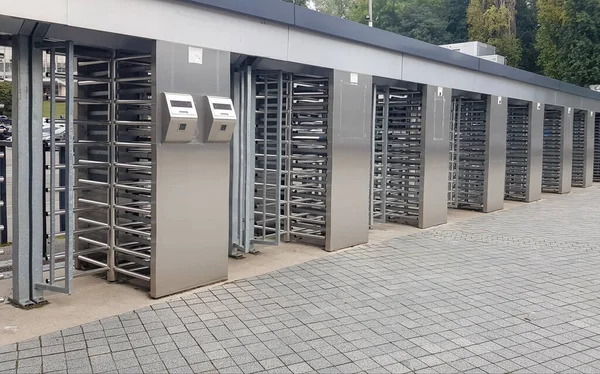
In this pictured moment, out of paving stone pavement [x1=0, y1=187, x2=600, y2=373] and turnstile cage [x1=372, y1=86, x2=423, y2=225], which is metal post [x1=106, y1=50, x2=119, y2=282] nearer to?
paving stone pavement [x1=0, y1=187, x2=600, y2=373]

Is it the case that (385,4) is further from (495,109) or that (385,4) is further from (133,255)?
(133,255)

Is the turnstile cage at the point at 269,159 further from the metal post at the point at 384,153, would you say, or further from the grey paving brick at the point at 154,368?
the grey paving brick at the point at 154,368

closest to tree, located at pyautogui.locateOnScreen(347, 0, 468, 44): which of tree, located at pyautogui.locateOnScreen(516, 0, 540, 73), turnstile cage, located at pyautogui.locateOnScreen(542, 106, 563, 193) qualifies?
tree, located at pyautogui.locateOnScreen(516, 0, 540, 73)

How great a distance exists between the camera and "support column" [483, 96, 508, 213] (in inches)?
483

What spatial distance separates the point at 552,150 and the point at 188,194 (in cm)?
1343

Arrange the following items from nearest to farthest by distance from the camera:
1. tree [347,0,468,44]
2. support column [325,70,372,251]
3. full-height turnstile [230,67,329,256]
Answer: full-height turnstile [230,67,329,256] → support column [325,70,372,251] → tree [347,0,468,44]

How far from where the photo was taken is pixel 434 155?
1034cm

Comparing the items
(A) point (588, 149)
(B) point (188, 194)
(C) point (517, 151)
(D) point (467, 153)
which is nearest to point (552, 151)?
(A) point (588, 149)

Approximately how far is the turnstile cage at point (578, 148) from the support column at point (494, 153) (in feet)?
21.8

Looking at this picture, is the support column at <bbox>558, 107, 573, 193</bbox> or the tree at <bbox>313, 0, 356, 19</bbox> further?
the tree at <bbox>313, 0, 356, 19</bbox>

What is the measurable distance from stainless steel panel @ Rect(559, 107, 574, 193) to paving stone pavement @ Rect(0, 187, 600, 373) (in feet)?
29.2

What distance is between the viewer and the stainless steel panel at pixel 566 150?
16.0 m

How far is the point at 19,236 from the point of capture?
17.8ft

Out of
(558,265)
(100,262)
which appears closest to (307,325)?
(100,262)
